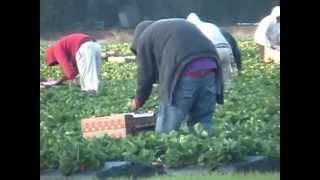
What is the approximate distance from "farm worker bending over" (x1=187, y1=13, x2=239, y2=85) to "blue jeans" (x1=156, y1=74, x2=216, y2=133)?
11 cm

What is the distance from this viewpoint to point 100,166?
4.92 m

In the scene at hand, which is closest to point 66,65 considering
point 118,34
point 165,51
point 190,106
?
point 118,34

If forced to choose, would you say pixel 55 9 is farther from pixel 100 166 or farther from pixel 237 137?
pixel 237 137

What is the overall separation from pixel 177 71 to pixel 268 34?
0.72m

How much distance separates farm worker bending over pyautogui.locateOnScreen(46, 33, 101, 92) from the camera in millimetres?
4949

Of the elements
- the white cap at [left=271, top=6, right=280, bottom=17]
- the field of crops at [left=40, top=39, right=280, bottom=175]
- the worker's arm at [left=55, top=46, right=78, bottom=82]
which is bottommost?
the field of crops at [left=40, top=39, right=280, bottom=175]

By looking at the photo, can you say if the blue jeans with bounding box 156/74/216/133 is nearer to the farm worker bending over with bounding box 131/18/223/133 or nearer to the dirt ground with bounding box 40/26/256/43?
the farm worker bending over with bounding box 131/18/223/133

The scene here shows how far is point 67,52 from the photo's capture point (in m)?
4.99

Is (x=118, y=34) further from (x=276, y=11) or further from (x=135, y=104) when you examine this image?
(x=276, y=11)

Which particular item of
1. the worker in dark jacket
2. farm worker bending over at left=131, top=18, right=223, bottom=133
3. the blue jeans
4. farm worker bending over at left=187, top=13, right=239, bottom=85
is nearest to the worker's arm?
farm worker bending over at left=131, top=18, right=223, bottom=133

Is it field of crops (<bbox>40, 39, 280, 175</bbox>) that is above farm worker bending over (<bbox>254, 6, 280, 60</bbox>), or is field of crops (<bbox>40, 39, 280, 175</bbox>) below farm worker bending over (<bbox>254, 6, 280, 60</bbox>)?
below
